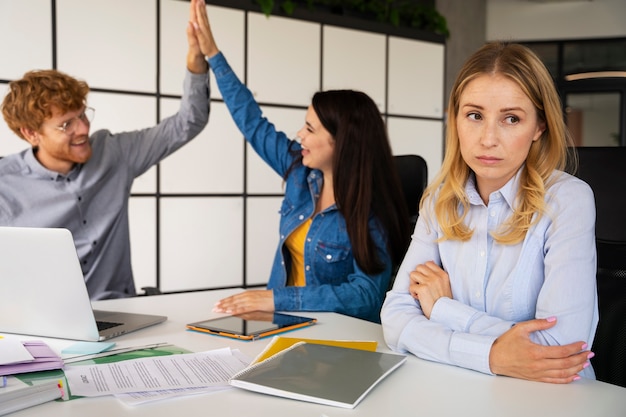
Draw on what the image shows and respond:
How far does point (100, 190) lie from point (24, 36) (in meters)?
1.91

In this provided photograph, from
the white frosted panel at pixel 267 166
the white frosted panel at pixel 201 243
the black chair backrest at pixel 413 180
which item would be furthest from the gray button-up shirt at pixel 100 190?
the white frosted panel at pixel 267 166

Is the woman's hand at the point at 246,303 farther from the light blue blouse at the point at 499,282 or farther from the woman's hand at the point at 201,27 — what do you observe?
the woman's hand at the point at 201,27

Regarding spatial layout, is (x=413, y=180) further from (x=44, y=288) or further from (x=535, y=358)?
(x=44, y=288)

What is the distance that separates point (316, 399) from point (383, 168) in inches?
50.4

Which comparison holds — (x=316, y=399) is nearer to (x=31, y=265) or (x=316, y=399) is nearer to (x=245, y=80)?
(x=31, y=265)

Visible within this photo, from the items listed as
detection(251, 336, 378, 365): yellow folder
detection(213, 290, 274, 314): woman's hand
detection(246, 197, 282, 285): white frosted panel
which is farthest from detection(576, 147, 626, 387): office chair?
detection(246, 197, 282, 285): white frosted panel

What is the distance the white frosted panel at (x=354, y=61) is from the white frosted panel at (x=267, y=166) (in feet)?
1.33

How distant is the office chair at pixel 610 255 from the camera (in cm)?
149

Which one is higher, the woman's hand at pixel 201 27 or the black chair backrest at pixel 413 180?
the woman's hand at pixel 201 27

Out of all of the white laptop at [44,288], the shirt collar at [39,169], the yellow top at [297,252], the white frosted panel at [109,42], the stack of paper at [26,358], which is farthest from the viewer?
the white frosted panel at [109,42]

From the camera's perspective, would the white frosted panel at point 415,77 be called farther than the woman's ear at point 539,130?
Yes

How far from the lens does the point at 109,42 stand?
13.4 feet

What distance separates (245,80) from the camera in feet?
15.3

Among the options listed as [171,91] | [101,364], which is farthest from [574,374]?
[171,91]
